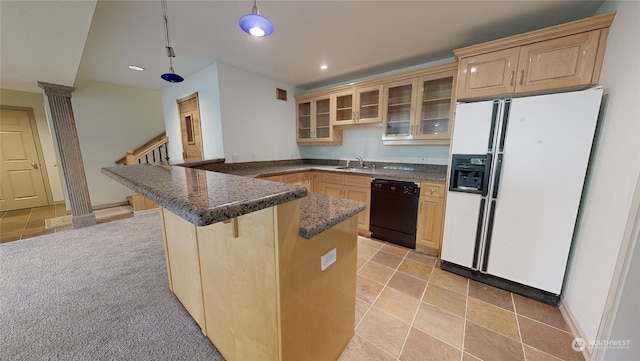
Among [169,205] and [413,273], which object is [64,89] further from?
[413,273]

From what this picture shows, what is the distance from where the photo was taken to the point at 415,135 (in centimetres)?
278

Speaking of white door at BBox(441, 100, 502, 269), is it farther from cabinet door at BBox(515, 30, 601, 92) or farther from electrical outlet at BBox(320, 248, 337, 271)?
electrical outlet at BBox(320, 248, 337, 271)

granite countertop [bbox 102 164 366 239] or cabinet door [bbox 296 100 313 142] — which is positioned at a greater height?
cabinet door [bbox 296 100 313 142]

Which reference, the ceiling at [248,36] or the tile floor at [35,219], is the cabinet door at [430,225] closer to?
the ceiling at [248,36]

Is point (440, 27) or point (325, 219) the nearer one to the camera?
point (325, 219)

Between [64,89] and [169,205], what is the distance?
168 inches

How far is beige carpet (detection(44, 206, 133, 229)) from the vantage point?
3.48 meters

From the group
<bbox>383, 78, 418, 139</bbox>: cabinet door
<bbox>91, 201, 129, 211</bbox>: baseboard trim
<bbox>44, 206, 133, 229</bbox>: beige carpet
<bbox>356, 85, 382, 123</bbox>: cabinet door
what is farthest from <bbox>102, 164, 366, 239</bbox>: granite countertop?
<bbox>91, 201, 129, 211</bbox>: baseboard trim

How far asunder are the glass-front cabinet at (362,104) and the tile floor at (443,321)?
6.86 feet

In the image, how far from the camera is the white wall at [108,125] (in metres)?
4.16

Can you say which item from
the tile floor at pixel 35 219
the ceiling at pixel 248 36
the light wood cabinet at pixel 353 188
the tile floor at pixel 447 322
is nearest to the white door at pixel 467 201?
the tile floor at pixel 447 322

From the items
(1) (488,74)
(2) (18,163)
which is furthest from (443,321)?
(2) (18,163)

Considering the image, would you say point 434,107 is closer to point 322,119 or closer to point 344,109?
point 344,109

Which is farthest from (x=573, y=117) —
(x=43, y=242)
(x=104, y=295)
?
(x=43, y=242)
